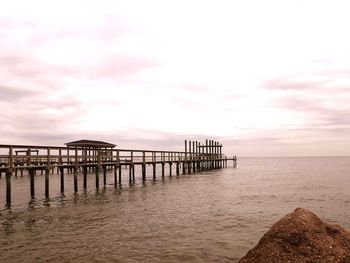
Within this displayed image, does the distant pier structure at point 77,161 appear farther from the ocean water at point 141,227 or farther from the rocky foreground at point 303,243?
the rocky foreground at point 303,243

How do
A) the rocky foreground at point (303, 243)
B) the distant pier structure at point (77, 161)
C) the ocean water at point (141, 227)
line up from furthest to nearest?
the distant pier structure at point (77, 161) < the ocean water at point (141, 227) < the rocky foreground at point (303, 243)

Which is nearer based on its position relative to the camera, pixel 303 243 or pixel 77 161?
pixel 303 243

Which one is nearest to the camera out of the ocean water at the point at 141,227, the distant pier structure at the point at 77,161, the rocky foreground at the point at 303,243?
the rocky foreground at the point at 303,243

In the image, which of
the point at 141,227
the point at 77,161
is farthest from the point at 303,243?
the point at 77,161

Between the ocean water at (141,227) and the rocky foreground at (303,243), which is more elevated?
the rocky foreground at (303,243)

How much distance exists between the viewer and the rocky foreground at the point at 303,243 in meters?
5.53

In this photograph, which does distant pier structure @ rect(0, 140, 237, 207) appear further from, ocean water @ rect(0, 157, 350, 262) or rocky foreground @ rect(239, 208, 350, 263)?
rocky foreground @ rect(239, 208, 350, 263)

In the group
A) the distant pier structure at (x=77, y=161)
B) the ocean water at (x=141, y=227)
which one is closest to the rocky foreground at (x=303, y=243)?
the ocean water at (x=141, y=227)

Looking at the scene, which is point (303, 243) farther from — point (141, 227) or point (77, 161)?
point (77, 161)

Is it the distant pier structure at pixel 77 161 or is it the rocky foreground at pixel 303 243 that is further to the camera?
the distant pier structure at pixel 77 161

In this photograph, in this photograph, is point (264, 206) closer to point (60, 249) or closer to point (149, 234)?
point (149, 234)

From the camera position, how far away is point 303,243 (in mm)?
5742

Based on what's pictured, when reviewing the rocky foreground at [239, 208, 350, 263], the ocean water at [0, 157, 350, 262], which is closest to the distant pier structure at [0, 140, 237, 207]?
the ocean water at [0, 157, 350, 262]

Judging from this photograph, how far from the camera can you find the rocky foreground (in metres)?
5.53
